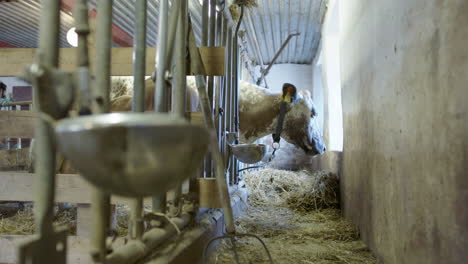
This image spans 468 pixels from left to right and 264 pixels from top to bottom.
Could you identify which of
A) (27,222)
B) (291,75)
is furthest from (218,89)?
(291,75)

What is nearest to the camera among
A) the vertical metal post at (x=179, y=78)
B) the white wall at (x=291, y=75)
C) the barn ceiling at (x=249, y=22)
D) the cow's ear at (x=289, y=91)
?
the vertical metal post at (x=179, y=78)

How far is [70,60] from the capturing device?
226 cm

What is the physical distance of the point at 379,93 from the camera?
7.39 ft

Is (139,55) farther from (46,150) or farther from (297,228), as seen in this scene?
(297,228)

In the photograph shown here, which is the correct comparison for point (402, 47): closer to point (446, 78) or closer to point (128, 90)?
point (446, 78)

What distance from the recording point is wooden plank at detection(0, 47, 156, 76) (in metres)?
2.18

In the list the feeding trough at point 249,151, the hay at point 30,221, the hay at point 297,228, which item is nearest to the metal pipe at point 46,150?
the hay at point 297,228

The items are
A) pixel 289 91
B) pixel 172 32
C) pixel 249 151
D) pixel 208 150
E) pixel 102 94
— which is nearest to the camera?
pixel 102 94

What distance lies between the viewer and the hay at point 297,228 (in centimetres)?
239

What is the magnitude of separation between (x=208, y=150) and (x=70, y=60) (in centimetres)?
120

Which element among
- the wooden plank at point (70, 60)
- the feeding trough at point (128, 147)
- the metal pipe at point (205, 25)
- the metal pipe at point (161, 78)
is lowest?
the feeding trough at point (128, 147)

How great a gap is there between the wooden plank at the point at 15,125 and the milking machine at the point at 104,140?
1.49 m

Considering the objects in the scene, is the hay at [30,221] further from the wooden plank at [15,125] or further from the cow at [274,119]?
the cow at [274,119]

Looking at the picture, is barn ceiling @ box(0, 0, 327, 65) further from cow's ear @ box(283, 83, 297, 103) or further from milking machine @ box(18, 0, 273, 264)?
milking machine @ box(18, 0, 273, 264)
